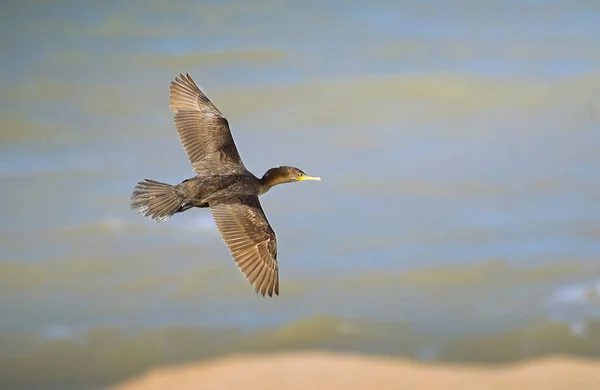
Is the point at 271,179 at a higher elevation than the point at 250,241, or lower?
higher

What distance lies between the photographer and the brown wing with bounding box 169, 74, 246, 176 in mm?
10938

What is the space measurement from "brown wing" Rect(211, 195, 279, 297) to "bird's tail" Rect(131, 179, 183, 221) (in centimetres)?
34

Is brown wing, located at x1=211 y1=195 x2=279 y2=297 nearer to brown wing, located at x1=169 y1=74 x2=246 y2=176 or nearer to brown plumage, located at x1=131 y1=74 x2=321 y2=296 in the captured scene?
brown plumage, located at x1=131 y1=74 x2=321 y2=296

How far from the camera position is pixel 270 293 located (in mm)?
9945

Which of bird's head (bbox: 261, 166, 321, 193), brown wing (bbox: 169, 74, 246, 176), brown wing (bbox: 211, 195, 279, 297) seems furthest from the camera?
bird's head (bbox: 261, 166, 321, 193)

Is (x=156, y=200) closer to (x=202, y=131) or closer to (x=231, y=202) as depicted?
(x=231, y=202)

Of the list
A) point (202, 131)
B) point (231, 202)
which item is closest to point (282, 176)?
point (202, 131)

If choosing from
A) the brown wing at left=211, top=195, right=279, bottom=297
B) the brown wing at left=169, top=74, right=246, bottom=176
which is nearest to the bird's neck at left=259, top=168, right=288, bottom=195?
the brown wing at left=169, top=74, right=246, bottom=176

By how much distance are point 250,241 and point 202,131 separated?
5.48 ft

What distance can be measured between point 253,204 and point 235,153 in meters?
0.95

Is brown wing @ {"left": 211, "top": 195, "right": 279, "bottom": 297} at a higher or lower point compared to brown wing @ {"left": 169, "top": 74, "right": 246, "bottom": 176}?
lower

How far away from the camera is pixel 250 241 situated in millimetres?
10086

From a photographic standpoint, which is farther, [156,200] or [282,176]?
[282,176]

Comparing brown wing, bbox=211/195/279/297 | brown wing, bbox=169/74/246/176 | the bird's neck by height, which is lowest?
brown wing, bbox=211/195/279/297
